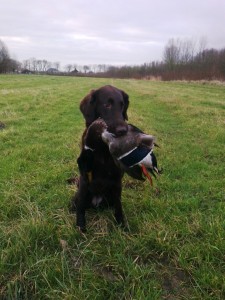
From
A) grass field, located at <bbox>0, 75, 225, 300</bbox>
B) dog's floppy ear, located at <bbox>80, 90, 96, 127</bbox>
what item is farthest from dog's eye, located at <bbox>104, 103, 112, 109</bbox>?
grass field, located at <bbox>0, 75, 225, 300</bbox>

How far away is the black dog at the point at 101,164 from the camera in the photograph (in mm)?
3010

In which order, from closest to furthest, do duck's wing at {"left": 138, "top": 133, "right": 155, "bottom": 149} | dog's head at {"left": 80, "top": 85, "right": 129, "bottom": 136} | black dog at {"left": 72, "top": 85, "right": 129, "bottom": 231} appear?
duck's wing at {"left": 138, "top": 133, "right": 155, "bottom": 149}, black dog at {"left": 72, "top": 85, "right": 129, "bottom": 231}, dog's head at {"left": 80, "top": 85, "right": 129, "bottom": 136}

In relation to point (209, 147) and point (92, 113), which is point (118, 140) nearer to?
point (92, 113)

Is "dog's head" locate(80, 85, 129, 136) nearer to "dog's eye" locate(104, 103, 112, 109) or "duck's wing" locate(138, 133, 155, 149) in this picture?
"dog's eye" locate(104, 103, 112, 109)

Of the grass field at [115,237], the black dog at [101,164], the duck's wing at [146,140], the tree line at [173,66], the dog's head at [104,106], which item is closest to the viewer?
the grass field at [115,237]

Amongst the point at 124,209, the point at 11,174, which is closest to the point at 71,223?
the point at 124,209

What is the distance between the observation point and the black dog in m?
3.01

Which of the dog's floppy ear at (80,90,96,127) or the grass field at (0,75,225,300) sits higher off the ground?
the dog's floppy ear at (80,90,96,127)

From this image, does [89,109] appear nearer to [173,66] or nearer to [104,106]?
[104,106]

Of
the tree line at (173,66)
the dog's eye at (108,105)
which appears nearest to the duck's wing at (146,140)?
the dog's eye at (108,105)

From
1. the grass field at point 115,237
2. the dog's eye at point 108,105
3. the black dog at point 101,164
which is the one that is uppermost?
the dog's eye at point 108,105

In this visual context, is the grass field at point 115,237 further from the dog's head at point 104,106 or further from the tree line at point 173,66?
the tree line at point 173,66

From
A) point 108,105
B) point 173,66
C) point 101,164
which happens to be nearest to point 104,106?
point 108,105

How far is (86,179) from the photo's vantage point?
3.18 meters
